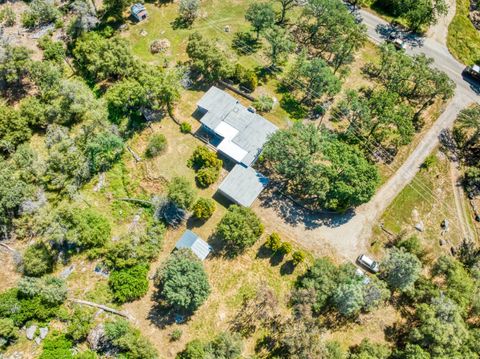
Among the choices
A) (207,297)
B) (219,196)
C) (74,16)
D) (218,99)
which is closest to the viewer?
(207,297)

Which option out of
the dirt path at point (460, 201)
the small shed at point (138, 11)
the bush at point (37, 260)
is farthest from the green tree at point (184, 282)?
the small shed at point (138, 11)

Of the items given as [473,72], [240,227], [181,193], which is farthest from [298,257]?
[473,72]

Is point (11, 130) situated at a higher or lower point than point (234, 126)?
lower

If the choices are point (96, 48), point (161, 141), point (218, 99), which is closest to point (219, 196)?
point (161, 141)

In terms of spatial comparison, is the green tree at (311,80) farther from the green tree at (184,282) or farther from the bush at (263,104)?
the green tree at (184,282)

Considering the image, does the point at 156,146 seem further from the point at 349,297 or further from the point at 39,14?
the point at 39,14

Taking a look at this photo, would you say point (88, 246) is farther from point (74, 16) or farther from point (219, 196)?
point (74, 16)
